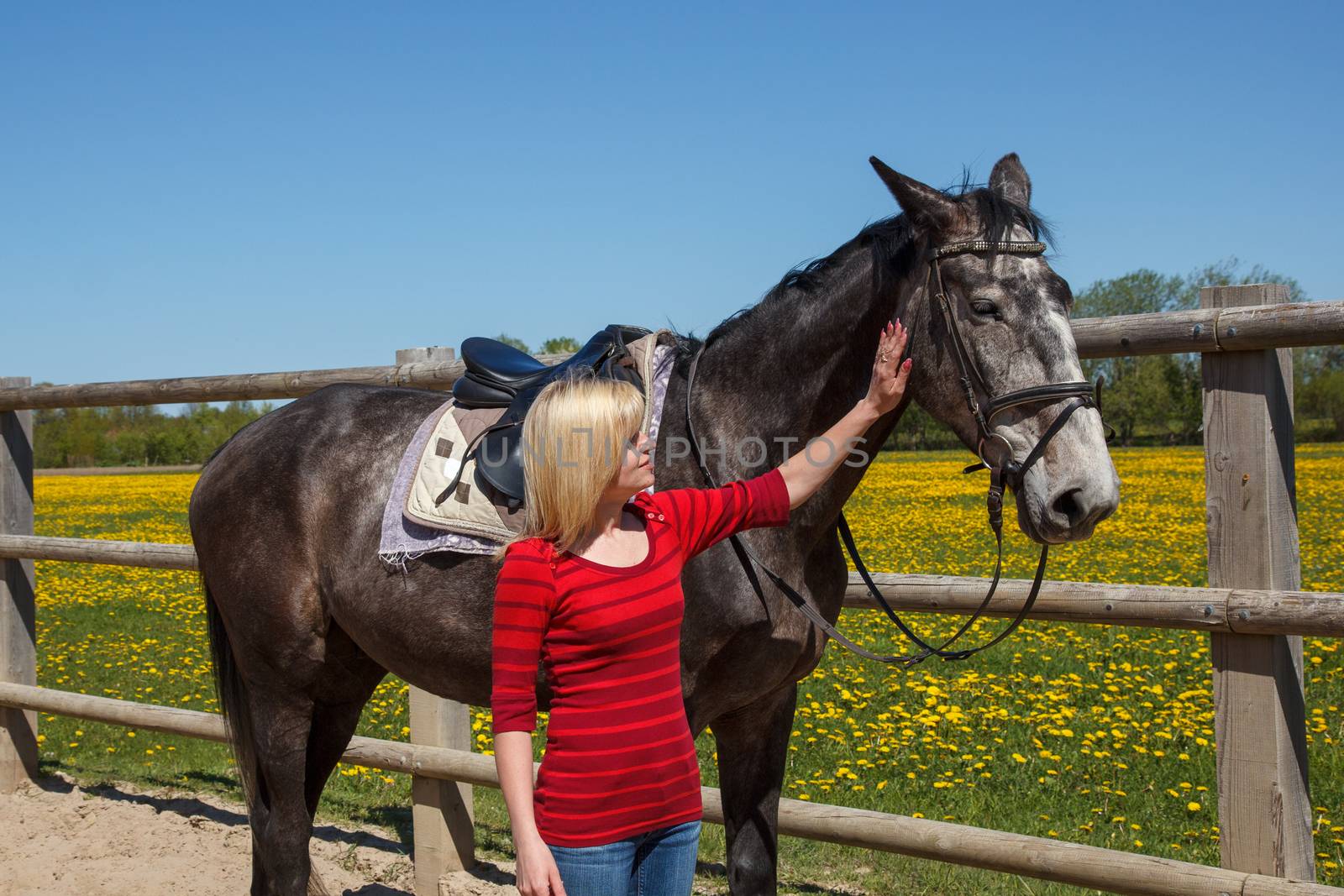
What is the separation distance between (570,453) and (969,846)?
2028mm

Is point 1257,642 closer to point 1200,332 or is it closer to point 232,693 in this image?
point 1200,332

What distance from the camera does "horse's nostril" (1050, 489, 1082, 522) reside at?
215cm

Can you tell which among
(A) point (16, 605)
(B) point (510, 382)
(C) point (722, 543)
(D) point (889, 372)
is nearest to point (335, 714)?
(B) point (510, 382)

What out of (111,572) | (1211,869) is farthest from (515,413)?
(111,572)

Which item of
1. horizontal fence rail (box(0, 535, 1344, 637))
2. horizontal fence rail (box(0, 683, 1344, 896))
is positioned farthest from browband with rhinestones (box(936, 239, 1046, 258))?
horizontal fence rail (box(0, 683, 1344, 896))

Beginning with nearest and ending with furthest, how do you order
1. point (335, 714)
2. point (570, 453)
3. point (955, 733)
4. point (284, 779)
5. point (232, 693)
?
point (570, 453)
point (284, 779)
point (335, 714)
point (232, 693)
point (955, 733)

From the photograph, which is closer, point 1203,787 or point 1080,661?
point 1203,787

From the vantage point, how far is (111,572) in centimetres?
1416

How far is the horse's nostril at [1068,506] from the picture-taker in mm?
2146

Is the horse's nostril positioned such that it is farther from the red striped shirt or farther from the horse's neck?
the red striped shirt

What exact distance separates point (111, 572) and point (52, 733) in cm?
834

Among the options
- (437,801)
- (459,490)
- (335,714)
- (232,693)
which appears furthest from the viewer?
(437,801)

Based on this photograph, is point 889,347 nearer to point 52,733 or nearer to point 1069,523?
point 1069,523

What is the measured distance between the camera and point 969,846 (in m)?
3.17
